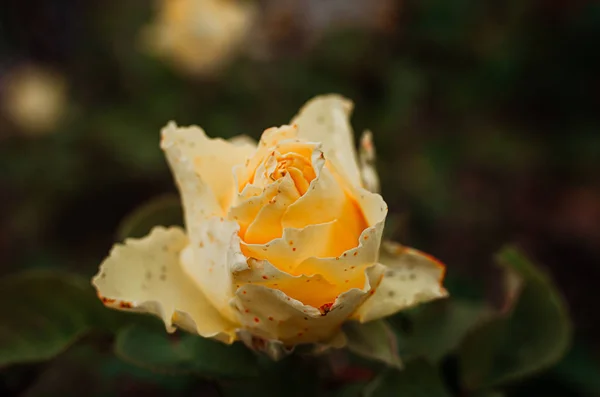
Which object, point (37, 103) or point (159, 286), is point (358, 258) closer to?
point (159, 286)

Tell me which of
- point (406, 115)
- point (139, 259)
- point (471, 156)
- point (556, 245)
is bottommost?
point (556, 245)

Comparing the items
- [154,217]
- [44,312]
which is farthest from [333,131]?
[44,312]

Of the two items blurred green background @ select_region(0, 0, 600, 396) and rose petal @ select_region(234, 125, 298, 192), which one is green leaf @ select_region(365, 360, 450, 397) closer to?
rose petal @ select_region(234, 125, 298, 192)

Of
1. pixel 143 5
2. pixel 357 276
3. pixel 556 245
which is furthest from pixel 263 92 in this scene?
pixel 357 276

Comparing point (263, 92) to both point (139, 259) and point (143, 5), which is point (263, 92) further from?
point (139, 259)

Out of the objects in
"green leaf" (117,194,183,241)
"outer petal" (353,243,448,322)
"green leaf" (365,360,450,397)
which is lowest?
"green leaf" (365,360,450,397)

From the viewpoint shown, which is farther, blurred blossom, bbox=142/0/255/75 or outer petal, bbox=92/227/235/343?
blurred blossom, bbox=142/0/255/75

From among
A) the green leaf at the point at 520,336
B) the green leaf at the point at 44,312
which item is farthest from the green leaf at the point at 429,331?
the green leaf at the point at 44,312

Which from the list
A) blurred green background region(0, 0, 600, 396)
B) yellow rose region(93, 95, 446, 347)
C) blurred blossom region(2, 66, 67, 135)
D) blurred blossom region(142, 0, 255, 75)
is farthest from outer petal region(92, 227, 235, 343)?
blurred blossom region(2, 66, 67, 135)
